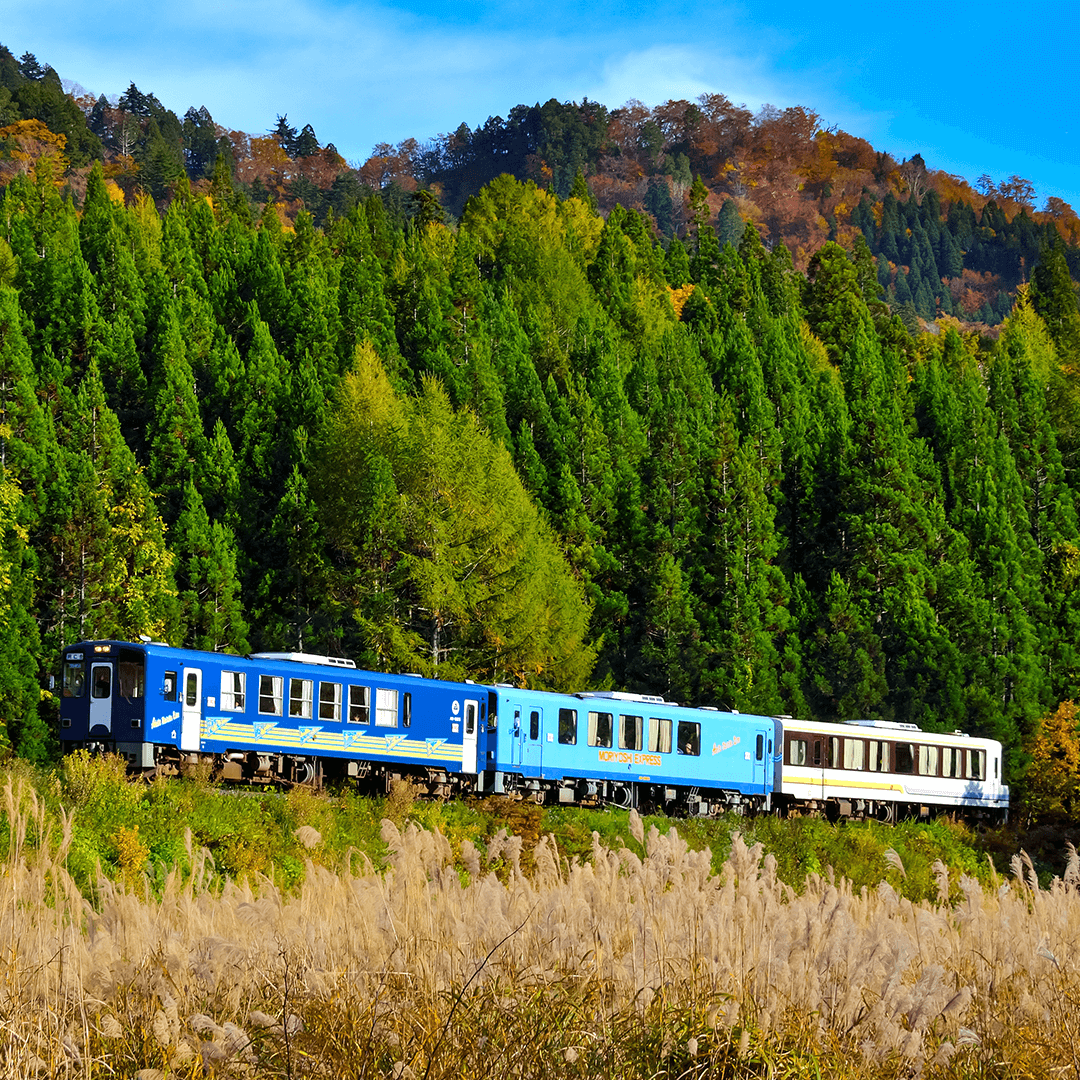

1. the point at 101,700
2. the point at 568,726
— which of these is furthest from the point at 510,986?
the point at 568,726

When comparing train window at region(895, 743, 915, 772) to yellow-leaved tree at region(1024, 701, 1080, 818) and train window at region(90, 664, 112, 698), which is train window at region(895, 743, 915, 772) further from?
train window at region(90, 664, 112, 698)

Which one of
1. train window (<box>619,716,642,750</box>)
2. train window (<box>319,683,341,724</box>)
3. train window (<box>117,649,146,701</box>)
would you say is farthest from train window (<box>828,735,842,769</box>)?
train window (<box>117,649,146,701</box>)

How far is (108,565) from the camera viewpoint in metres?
41.4

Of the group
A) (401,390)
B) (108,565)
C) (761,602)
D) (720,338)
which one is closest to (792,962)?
(108,565)

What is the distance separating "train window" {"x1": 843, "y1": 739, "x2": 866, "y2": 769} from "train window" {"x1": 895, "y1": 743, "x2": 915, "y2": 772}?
1.30 meters

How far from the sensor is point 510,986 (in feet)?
20.8

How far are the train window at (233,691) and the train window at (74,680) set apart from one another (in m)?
2.70

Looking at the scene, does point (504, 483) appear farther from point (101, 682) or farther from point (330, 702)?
point (101, 682)

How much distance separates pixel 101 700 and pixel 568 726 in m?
10.0

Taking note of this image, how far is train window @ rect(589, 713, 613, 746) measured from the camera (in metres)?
30.6

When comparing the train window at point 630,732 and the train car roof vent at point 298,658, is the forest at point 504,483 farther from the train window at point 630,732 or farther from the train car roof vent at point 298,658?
the train car roof vent at point 298,658

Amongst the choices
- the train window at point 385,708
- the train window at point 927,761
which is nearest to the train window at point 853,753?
the train window at point 927,761

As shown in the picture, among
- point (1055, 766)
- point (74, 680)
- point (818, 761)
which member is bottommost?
point (1055, 766)

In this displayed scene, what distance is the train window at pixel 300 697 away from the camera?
26367 millimetres
